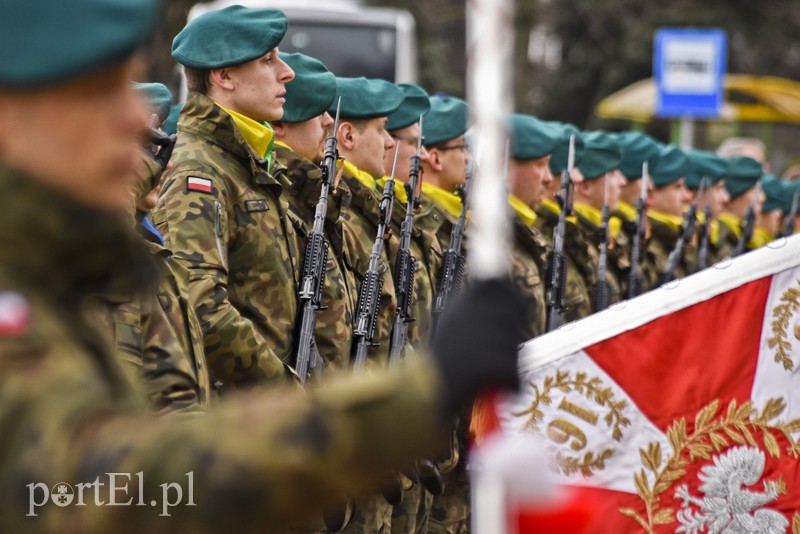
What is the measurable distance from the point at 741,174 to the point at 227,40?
7832mm

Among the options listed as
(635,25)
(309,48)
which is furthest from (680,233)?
(635,25)

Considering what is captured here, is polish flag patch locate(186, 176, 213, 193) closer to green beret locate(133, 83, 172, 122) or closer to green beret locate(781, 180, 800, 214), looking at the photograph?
green beret locate(133, 83, 172, 122)

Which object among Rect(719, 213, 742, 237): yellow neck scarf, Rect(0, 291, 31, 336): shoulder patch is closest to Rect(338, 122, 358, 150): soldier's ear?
Rect(0, 291, 31, 336): shoulder patch

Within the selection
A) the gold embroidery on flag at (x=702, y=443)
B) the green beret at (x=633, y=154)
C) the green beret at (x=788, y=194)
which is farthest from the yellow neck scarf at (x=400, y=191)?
the green beret at (x=788, y=194)

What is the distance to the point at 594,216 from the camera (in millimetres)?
9031

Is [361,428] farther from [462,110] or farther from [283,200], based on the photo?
[462,110]

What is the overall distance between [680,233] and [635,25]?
20638mm

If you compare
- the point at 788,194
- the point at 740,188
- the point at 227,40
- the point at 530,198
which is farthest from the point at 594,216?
the point at 788,194

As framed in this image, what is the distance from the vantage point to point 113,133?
1.84 meters

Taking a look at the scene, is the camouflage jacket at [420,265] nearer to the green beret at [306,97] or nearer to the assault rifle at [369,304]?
the assault rifle at [369,304]

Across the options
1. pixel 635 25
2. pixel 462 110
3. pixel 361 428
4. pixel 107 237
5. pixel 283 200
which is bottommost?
pixel 635 25

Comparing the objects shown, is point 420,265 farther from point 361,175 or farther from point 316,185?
point 316,185

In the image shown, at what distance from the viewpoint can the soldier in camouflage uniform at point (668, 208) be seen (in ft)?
33.4

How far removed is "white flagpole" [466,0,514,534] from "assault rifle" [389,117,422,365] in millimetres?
3749
